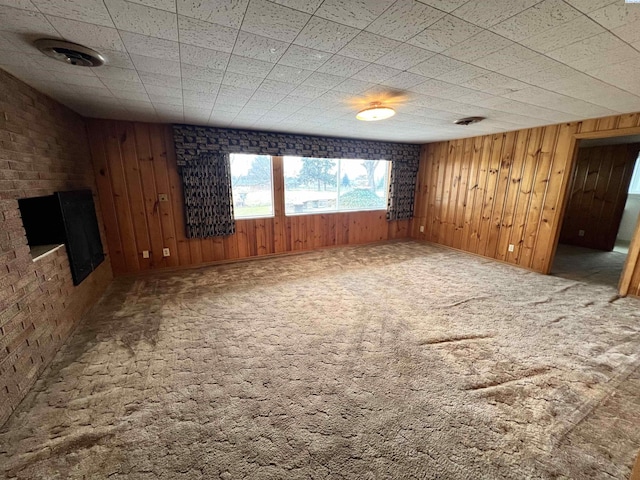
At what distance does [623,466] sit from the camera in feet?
4.06

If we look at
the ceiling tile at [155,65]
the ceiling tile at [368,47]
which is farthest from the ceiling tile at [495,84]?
the ceiling tile at [155,65]

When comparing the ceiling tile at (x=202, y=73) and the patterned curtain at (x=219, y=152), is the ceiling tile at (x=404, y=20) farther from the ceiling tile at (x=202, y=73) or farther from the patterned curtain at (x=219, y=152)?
the patterned curtain at (x=219, y=152)

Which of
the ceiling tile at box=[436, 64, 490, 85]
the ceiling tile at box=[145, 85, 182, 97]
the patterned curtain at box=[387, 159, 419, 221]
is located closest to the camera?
the ceiling tile at box=[436, 64, 490, 85]

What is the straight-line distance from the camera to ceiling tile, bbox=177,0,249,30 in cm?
111

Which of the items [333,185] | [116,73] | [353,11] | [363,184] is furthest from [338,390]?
[363,184]

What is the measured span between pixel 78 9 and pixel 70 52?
1.70 feet

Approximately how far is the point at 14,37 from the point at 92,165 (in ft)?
7.45

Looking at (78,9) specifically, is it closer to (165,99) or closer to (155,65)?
(155,65)

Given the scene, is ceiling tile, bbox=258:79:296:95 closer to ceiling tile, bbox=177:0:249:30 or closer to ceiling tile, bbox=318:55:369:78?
ceiling tile, bbox=318:55:369:78

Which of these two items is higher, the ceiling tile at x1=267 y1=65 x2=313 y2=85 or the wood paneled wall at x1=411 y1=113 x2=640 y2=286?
the ceiling tile at x1=267 y1=65 x2=313 y2=85

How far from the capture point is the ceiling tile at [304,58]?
153cm

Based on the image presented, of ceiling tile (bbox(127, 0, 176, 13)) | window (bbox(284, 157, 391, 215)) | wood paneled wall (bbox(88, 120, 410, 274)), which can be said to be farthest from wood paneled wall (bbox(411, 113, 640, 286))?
ceiling tile (bbox(127, 0, 176, 13))

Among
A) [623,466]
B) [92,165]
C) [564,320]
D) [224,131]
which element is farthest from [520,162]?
[92,165]

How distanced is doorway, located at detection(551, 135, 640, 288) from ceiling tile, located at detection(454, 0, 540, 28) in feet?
14.7
